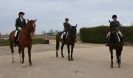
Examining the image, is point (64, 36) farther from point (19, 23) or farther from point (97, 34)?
point (97, 34)

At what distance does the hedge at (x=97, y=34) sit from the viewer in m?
36.9

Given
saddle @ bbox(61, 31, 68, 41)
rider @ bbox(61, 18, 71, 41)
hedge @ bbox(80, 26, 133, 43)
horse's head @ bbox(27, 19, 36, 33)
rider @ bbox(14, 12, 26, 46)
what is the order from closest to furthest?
1. horse's head @ bbox(27, 19, 36, 33)
2. rider @ bbox(14, 12, 26, 46)
3. rider @ bbox(61, 18, 71, 41)
4. saddle @ bbox(61, 31, 68, 41)
5. hedge @ bbox(80, 26, 133, 43)

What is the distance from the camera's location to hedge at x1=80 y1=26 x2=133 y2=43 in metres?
36.9

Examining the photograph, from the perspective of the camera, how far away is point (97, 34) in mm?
42094

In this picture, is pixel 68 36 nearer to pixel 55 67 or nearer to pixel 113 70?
pixel 55 67

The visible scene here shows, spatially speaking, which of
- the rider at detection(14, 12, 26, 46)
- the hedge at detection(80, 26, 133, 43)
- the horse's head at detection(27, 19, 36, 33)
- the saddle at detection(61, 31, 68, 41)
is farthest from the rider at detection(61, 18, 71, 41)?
the hedge at detection(80, 26, 133, 43)

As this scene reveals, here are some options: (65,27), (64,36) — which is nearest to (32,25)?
(65,27)

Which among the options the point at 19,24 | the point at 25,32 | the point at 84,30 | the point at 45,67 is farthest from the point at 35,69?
the point at 84,30

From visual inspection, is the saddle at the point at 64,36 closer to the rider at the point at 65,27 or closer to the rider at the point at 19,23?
the rider at the point at 65,27

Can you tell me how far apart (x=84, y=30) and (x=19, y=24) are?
26.2 m

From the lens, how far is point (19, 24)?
19328mm

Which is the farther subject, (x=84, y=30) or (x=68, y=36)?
(x=84, y=30)

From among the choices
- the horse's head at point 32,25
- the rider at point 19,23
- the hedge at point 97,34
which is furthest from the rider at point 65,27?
the hedge at point 97,34

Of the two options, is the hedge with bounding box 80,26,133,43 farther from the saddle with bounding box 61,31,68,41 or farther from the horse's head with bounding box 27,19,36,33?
the horse's head with bounding box 27,19,36,33
